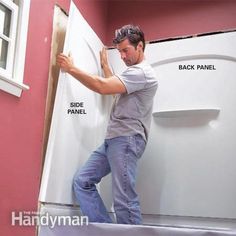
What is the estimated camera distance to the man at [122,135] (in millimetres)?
1790

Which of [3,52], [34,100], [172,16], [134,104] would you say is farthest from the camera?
[172,16]

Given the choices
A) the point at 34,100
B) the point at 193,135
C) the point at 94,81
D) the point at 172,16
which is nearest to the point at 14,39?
the point at 34,100

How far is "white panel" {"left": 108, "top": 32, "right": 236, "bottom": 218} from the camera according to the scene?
2.07m

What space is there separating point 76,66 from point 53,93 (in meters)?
0.18

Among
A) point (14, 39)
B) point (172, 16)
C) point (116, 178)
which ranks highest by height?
point (172, 16)

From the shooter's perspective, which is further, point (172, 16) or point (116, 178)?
point (172, 16)

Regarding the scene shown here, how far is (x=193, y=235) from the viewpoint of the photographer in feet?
4.81

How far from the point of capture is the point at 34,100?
181cm

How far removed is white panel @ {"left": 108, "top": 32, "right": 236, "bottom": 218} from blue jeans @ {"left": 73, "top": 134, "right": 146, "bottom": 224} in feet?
1.13

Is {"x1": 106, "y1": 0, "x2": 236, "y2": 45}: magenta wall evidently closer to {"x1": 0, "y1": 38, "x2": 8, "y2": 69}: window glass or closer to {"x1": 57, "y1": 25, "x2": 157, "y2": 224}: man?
{"x1": 57, "y1": 25, "x2": 157, "y2": 224}: man

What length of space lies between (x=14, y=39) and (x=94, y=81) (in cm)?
41

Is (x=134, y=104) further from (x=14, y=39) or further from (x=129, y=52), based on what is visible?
(x=14, y=39)

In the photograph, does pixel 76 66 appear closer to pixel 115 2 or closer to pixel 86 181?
pixel 86 181

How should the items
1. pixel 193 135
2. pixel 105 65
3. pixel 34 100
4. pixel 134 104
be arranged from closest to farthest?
pixel 34 100 < pixel 134 104 < pixel 193 135 < pixel 105 65
